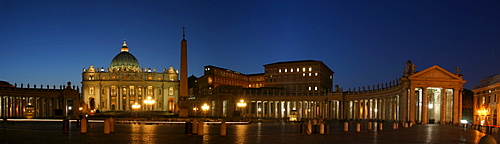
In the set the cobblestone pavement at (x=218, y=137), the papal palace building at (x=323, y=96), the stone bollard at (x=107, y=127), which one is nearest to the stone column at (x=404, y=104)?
the papal palace building at (x=323, y=96)

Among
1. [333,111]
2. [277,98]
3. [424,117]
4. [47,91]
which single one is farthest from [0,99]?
[424,117]

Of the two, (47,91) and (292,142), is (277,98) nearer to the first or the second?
(47,91)

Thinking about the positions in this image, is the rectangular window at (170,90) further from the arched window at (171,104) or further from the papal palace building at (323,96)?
the papal palace building at (323,96)

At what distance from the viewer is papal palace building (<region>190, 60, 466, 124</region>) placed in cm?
6047

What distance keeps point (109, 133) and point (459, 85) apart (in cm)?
5097

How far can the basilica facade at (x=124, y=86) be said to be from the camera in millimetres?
145250

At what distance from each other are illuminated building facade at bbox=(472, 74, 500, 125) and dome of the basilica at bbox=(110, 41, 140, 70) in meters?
110

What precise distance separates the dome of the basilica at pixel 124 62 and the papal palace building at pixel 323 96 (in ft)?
74.3

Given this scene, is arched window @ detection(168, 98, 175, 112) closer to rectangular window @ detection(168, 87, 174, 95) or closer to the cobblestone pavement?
rectangular window @ detection(168, 87, 174, 95)

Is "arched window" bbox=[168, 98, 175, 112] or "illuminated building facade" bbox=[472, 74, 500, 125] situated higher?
"illuminated building facade" bbox=[472, 74, 500, 125]

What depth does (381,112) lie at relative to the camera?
2970 inches

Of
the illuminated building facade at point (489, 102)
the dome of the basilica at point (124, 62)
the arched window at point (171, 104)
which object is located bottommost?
the arched window at point (171, 104)

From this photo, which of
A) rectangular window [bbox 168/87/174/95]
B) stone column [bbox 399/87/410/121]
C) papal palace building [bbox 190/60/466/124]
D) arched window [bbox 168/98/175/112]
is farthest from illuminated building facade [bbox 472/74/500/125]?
arched window [bbox 168/98/175/112]

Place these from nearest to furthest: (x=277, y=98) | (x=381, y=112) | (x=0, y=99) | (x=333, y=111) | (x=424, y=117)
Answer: (x=424, y=117), (x=381, y=112), (x=0, y=99), (x=333, y=111), (x=277, y=98)
